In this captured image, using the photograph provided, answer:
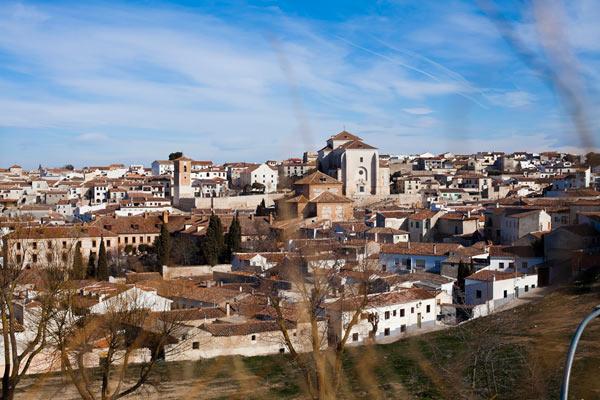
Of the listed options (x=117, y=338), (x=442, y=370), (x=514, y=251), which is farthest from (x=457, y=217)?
(x=117, y=338)

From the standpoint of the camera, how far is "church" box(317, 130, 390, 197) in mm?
26875

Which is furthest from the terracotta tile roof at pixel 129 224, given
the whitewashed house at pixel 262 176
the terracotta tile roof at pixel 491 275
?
the whitewashed house at pixel 262 176

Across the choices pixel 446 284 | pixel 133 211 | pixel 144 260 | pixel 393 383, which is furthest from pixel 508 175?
pixel 393 383

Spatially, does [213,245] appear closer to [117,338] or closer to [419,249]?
[419,249]

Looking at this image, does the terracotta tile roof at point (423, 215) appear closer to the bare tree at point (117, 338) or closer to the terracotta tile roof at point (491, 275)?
the terracotta tile roof at point (491, 275)

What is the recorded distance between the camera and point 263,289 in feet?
35.4

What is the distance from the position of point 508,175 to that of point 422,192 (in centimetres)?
910

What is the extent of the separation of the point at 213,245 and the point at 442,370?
9.70m

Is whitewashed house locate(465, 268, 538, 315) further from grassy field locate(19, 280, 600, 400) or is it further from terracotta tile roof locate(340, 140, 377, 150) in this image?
terracotta tile roof locate(340, 140, 377, 150)

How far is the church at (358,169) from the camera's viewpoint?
1058 inches

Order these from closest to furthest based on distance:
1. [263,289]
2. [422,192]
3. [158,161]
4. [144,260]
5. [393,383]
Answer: [393,383] → [263,289] → [144,260] → [422,192] → [158,161]

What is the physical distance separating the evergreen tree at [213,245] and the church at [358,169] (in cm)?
1080

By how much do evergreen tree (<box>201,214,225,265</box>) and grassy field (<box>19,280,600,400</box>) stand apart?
7.51 meters

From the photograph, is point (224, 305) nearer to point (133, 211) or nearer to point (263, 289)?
point (263, 289)
